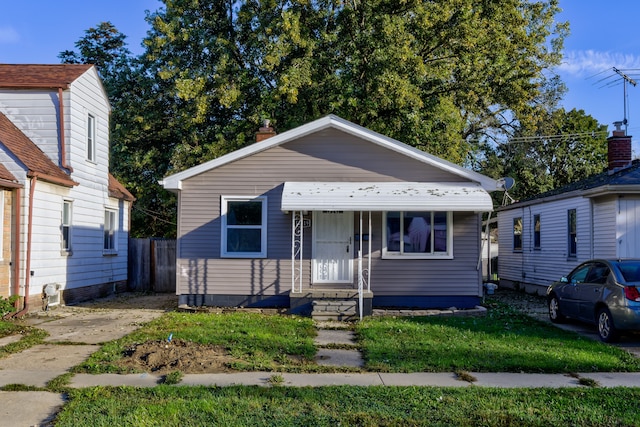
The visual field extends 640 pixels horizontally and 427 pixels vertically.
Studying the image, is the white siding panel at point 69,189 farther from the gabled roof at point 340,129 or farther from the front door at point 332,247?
the front door at point 332,247

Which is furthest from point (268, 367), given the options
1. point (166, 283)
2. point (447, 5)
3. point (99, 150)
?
point (447, 5)

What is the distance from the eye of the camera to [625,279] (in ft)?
34.9

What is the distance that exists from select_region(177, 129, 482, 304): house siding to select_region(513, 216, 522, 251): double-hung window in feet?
25.8

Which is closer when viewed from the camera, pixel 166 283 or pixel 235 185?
pixel 235 185

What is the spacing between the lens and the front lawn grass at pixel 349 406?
6.00 meters

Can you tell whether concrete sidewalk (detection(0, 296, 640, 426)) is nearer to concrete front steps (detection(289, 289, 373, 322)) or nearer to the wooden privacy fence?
concrete front steps (detection(289, 289, 373, 322))

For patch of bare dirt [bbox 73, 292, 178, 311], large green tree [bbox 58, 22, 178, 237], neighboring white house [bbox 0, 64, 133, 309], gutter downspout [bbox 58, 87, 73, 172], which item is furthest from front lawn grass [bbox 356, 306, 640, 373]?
large green tree [bbox 58, 22, 178, 237]

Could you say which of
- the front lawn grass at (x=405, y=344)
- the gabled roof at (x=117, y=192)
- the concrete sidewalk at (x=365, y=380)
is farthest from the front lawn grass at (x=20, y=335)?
the gabled roof at (x=117, y=192)

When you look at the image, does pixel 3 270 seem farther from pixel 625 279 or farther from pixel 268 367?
pixel 625 279

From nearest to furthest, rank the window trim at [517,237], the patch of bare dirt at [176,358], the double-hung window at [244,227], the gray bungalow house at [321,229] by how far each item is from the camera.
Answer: the patch of bare dirt at [176,358], the gray bungalow house at [321,229], the double-hung window at [244,227], the window trim at [517,237]

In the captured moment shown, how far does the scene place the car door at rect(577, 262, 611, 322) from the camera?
439 inches

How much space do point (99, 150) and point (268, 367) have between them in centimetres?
1129

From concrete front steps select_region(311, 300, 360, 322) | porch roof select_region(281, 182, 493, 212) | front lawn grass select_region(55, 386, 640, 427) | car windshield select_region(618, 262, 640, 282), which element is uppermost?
porch roof select_region(281, 182, 493, 212)

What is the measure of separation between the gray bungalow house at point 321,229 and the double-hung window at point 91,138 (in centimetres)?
388
